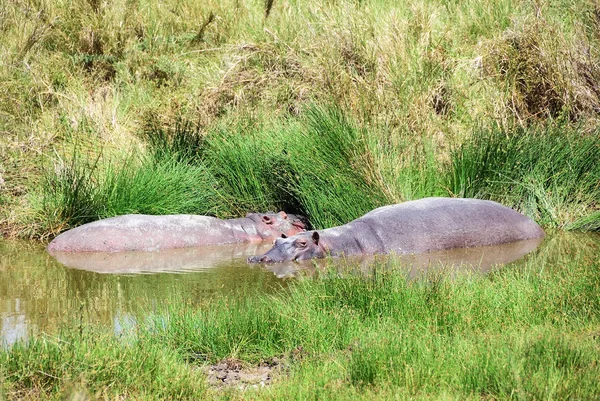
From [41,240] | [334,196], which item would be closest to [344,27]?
[334,196]

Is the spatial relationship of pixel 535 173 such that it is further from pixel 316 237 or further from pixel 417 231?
pixel 316 237

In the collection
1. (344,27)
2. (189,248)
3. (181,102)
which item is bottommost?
(189,248)

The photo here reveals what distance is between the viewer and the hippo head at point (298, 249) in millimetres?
8711

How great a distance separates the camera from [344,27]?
13.8 meters

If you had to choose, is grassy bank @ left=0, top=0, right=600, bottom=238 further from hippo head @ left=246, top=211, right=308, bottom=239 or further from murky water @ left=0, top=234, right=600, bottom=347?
murky water @ left=0, top=234, right=600, bottom=347

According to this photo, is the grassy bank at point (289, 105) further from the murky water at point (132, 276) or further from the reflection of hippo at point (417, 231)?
the murky water at point (132, 276)

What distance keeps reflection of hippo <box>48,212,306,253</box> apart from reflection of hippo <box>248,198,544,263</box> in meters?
1.05

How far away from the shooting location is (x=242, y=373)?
4.89 metres

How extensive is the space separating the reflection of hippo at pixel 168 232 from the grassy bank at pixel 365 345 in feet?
10.5

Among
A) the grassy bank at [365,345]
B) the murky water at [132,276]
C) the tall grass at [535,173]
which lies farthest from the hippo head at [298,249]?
the grassy bank at [365,345]

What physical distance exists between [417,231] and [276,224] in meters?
1.64

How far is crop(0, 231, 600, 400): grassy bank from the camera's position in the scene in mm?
4195

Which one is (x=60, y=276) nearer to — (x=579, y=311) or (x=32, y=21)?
(x=579, y=311)

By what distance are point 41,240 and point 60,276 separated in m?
1.75
